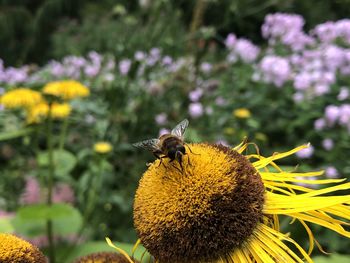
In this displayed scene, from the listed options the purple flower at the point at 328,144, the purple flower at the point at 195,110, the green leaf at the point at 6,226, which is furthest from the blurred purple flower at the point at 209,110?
the green leaf at the point at 6,226

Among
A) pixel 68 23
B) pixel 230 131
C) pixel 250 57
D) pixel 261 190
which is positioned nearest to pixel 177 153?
pixel 261 190

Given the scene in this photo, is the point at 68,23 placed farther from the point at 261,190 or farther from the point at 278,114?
the point at 261,190

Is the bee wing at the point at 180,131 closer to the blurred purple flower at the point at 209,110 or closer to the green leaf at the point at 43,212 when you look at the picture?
the green leaf at the point at 43,212

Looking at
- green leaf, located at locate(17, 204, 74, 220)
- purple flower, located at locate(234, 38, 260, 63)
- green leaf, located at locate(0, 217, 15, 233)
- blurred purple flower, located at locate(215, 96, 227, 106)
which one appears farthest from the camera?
Result: purple flower, located at locate(234, 38, 260, 63)

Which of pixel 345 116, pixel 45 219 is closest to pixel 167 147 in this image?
pixel 45 219

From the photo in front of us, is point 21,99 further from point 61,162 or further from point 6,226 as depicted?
point 6,226

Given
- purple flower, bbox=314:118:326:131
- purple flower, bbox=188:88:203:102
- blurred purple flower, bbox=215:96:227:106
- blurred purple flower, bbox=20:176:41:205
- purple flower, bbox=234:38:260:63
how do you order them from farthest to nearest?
purple flower, bbox=234:38:260:63 → blurred purple flower, bbox=215:96:227:106 → purple flower, bbox=188:88:203:102 → purple flower, bbox=314:118:326:131 → blurred purple flower, bbox=20:176:41:205

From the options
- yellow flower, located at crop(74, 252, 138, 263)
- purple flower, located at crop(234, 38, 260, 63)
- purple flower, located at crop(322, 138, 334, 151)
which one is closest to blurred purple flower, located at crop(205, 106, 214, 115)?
purple flower, located at crop(322, 138, 334, 151)

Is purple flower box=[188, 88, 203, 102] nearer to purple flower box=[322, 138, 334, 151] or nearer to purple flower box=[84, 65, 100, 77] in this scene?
purple flower box=[322, 138, 334, 151]
